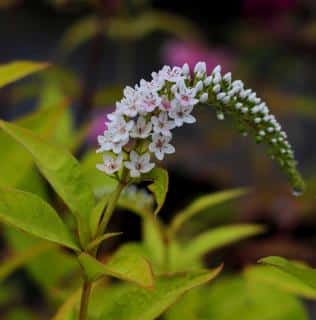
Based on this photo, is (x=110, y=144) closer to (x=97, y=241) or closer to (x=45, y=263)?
(x=97, y=241)

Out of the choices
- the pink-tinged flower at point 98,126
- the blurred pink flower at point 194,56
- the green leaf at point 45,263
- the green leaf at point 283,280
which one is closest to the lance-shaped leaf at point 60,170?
the green leaf at point 283,280

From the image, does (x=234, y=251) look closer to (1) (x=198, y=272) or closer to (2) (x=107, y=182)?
(2) (x=107, y=182)

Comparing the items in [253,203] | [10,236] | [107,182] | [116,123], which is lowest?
[253,203]

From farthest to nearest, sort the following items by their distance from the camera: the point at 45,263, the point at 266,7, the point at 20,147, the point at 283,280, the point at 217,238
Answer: the point at 266,7, the point at 45,263, the point at 217,238, the point at 20,147, the point at 283,280

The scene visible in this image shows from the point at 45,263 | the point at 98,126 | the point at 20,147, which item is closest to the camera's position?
the point at 20,147

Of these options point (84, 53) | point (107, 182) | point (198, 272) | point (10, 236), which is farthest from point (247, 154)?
point (198, 272)

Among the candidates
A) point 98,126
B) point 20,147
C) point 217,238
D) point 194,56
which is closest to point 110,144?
point 20,147

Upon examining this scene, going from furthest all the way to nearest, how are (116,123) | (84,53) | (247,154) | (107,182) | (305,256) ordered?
1. (84,53)
2. (247,154)
3. (305,256)
4. (107,182)
5. (116,123)
